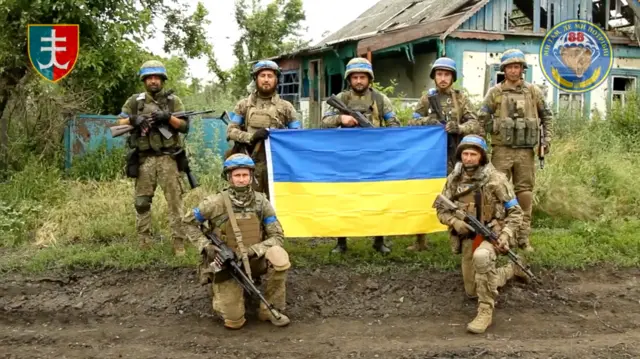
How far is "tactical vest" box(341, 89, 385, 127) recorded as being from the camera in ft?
22.2

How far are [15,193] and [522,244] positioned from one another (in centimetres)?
680

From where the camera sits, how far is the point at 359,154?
672 cm

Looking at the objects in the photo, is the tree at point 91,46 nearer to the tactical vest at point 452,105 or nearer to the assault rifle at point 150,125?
the assault rifle at point 150,125

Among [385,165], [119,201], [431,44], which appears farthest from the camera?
[431,44]

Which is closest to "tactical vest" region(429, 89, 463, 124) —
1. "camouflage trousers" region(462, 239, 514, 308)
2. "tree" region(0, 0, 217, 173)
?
"camouflage trousers" region(462, 239, 514, 308)

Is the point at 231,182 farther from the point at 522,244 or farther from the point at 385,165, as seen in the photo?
the point at 522,244

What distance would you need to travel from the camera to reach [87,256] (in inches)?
270

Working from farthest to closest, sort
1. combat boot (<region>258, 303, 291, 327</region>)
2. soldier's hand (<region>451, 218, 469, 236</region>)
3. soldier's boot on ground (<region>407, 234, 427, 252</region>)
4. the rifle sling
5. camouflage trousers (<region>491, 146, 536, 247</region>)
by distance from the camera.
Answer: soldier's boot on ground (<region>407, 234, 427, 252</region>), camouflage trousers (<region>491, 146, 536, 247</region>), soldier's hand (<region>451, 218, 469, 236</region>), combat boot (<region>258, 303, 291, 327</region>), the rifle sling

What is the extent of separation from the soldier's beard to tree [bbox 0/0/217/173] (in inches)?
203

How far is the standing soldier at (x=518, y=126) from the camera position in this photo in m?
6.81

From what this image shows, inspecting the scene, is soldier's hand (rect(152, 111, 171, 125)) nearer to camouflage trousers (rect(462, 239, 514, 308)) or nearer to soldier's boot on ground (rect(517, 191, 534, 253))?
camouflage trousers (rect(462, 239, 514, 308))

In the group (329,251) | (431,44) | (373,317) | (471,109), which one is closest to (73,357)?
(373,317)

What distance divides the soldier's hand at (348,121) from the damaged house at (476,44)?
6887 mm

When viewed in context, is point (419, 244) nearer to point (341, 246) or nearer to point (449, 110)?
point (341, 246)
